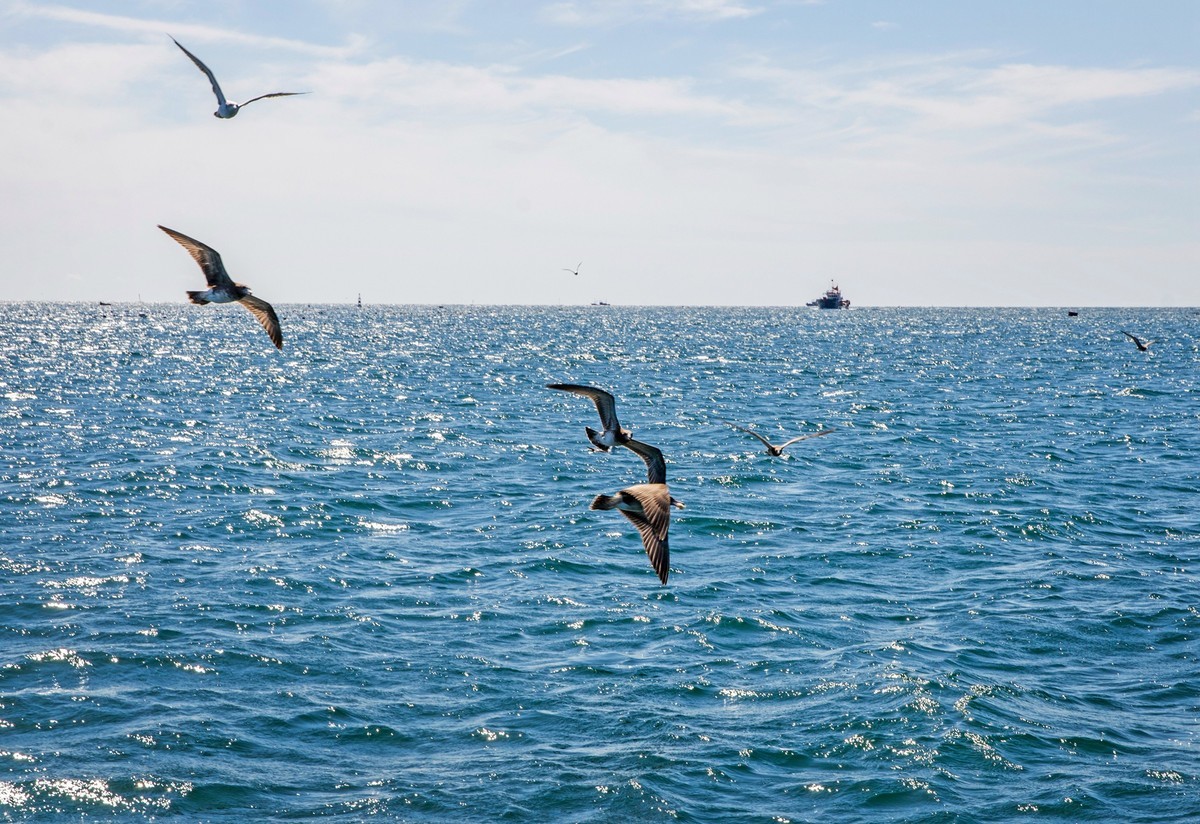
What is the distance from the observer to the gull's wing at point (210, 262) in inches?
588

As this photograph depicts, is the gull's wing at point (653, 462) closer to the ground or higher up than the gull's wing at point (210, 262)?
closer to the ground

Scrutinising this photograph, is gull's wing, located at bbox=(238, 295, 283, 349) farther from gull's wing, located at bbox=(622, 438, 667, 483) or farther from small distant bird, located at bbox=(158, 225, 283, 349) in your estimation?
gull's wing, located at bbox=(622, 438, 667, 483)

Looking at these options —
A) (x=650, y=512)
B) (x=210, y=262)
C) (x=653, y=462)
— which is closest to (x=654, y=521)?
(x=650, y=512)

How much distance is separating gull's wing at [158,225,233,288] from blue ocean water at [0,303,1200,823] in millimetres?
6050

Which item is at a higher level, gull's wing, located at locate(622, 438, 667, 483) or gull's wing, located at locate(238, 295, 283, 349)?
gull's wing, located at locate(238, 295, 283, 349)

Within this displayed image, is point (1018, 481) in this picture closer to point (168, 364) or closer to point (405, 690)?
point (405, 690)

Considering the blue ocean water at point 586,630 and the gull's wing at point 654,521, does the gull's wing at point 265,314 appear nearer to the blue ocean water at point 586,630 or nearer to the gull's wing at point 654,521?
the blue ocean water at point 586,630

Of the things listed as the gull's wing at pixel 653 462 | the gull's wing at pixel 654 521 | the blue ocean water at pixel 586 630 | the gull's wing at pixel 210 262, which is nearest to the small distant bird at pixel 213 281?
the gull's wing at pixel 210 262

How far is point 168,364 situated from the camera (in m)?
81.2

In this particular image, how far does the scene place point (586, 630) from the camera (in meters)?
19.0

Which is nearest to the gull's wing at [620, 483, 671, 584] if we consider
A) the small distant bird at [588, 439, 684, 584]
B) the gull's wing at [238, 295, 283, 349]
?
the small distant bird at [588, 439, 684, 584]

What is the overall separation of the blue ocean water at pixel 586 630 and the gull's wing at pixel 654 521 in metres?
4.00

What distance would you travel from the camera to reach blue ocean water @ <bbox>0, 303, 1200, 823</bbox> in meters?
13.6

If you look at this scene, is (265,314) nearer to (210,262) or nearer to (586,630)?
(210,262)
